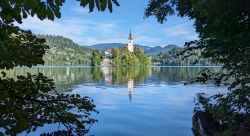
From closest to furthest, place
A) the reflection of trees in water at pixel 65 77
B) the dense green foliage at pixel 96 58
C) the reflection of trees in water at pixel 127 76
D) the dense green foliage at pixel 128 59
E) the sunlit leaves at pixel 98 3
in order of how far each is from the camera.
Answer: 1. the sunlit leaves at pixel 98 3
2. the reflection of trees in water at pixel 65 77
3. the reflection of trees in water at pixel 127 76
4. the dense green foliage at pixel 128 59
5. the dense green foliage at pixel 96 58

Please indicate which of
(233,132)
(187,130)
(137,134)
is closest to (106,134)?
(137,134)

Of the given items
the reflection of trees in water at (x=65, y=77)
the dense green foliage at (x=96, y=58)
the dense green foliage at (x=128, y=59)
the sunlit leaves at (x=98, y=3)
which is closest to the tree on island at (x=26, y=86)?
the sunlit leaves at (x=98, y=3)

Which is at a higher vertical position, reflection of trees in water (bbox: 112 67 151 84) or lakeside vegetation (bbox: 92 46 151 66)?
lakeside vegetation (bbox: 92 46 151 66)

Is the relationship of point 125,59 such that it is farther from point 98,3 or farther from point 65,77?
point 98,3

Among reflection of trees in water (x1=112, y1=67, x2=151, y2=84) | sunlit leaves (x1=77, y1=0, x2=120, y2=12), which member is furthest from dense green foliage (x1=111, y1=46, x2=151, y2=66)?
sunlit leaves (x1=77, y1=0, x2=120, y2=12)

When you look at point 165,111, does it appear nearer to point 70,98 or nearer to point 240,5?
point 240,5

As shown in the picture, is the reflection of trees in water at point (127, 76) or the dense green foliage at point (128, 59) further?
the dense green foliage at point (128, 59)

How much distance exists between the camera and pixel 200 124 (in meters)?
12.0

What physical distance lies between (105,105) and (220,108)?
14497 mm

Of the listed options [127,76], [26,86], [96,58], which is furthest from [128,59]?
[26,86]

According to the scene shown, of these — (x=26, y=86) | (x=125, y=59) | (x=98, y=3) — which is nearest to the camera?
(x=98, y=3)

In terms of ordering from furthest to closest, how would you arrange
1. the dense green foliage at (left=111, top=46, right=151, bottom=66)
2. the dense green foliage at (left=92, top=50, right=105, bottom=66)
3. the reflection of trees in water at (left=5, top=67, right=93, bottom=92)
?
the dense green foliage at (left=92, top=50, right=105, bottom=66) → the dense green foliage at (left=111, top=46, right=151, bottom=66) → the reflection of trees in water at (left=5, top=67, right=93, bottom=92)

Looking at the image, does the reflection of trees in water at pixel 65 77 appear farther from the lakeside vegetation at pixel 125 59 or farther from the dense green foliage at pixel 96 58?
the dense green foliage at pixel 96 58

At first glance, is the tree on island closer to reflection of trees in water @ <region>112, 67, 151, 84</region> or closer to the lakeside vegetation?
reflection of trees in water @ <region>112, 67, 151, 84</region>
